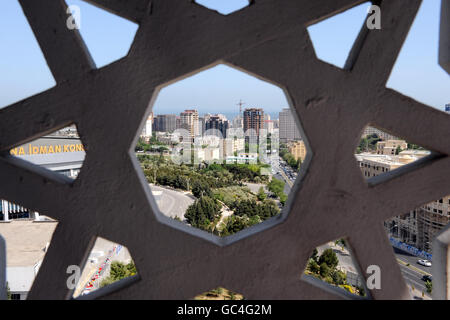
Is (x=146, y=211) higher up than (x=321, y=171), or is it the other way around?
(x=321, y=171)

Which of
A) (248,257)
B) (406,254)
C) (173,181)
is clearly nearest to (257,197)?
(173,181)

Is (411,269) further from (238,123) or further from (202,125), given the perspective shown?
(202,125)

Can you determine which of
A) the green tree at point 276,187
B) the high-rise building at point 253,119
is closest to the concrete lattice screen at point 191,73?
the green tree at point 276,187

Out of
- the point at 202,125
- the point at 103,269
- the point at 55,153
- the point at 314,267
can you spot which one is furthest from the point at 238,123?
the point at 103,269

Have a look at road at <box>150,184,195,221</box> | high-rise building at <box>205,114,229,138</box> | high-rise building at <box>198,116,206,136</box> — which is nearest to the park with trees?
road at <box>150,184,195,221</box>
